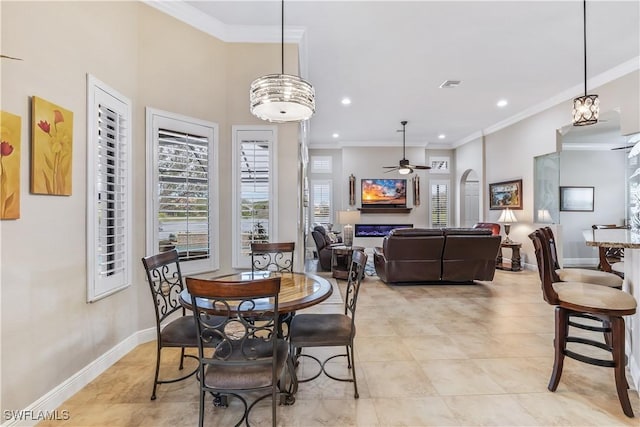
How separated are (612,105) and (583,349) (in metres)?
3.99

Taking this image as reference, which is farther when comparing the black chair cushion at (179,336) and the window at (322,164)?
the window at (322,164)

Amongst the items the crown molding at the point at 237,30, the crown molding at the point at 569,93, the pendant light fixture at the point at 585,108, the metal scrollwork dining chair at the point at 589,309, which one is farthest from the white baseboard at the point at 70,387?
the crown molding at the point at 569,93

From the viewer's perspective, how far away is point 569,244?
7.73 metres

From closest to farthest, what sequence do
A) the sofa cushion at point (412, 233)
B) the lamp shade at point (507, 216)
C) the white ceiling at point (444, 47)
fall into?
the white ceiling at point (444, 47) → the sofa cushion at point (412, 233) → the lamp shade at point (507, 216)

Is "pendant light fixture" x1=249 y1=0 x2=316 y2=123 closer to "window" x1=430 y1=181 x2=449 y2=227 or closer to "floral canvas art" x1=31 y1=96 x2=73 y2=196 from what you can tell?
"floral canvas art" x1=31 y1=96 x2=73 y2=196

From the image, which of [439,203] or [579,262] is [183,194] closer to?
[439,203]

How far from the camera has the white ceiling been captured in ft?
10.8

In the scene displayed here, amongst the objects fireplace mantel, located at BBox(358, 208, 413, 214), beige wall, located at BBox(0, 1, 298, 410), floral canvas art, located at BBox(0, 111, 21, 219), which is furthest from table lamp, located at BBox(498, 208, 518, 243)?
floral canvas art, located at BBox(0, 111, 21, 219)

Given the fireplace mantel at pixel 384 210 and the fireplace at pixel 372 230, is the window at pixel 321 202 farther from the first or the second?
the fireplace mantel at pixel 384 210

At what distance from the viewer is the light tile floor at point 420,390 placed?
1.99m

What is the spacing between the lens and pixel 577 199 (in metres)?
7.65

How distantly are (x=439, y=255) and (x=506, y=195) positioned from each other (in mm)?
3419

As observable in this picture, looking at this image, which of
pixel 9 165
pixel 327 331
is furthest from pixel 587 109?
pixel 9 165

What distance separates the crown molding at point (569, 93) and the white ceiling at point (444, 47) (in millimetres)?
20
